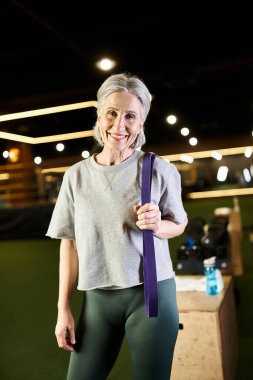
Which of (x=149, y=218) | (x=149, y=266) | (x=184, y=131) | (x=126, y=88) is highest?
(x=184, y=131)

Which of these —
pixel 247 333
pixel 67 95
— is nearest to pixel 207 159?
pixel 67 95

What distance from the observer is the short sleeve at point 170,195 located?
1.24 meters

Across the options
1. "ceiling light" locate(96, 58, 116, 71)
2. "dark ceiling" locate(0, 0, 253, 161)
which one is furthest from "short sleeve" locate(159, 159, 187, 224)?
"ceiling light" locate(96, 58, 116, 71)

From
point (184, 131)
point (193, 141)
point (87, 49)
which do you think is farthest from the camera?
point (193, 141)

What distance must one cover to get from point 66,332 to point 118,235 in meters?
Result: 0.40

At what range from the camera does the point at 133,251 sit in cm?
119

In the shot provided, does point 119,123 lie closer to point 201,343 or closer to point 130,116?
point 130,116

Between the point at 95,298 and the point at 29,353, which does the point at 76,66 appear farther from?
the point at 95,298

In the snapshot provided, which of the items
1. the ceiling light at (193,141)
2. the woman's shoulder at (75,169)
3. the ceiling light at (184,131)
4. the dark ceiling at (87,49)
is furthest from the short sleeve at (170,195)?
the ceiling light at (193,141)

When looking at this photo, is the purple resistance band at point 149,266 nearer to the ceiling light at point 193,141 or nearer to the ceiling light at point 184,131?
the ceiling light at point 184,131

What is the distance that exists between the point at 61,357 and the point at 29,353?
31cm

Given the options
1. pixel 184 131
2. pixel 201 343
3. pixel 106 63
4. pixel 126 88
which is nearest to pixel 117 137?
pixel 126 88

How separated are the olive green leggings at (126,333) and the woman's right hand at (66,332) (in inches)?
0.8

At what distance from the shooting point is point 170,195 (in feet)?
4.11
